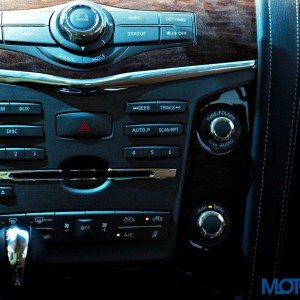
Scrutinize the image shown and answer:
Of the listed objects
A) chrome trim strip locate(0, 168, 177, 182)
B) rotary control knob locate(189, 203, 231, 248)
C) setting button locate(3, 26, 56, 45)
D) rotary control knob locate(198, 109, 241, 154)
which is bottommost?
rotary control knob locate(189, 203, 231, 248)

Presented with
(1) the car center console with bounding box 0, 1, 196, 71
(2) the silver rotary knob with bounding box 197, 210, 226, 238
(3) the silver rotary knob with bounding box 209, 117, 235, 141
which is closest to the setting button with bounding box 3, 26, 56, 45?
(1) the car center console with bounding box 0, 1, 196, 71

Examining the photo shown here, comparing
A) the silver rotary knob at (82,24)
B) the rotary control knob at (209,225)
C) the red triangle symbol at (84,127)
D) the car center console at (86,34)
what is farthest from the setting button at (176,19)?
the rotary control knob at (209,225)

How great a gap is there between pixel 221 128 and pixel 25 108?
0.37m

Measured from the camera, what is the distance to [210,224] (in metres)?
1.33

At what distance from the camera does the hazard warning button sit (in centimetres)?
126

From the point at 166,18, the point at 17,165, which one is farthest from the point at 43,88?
the point at 166,18

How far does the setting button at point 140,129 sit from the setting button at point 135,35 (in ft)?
0.52

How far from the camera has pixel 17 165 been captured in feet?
4.17

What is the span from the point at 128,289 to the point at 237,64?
0.51 metres

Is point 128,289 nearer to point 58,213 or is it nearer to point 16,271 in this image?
point 58,213

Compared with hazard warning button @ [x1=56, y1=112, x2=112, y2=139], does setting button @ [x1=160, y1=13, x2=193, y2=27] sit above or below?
above

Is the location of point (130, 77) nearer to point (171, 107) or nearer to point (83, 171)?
point (171, 107)

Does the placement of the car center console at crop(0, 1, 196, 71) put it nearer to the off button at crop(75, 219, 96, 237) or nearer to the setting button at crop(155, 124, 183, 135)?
the setting button at crop(155, 124, 183, 135)

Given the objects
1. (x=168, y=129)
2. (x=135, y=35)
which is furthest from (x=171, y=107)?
(x=135, y=35)
